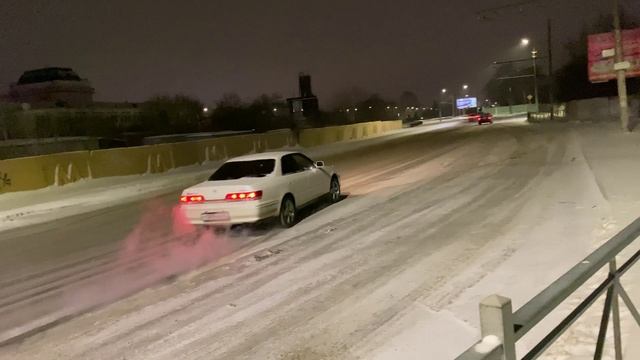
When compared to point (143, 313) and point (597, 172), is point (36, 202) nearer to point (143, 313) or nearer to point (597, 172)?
point (143, 313)

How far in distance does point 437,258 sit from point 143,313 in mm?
3837

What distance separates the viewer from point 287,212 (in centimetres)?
1139

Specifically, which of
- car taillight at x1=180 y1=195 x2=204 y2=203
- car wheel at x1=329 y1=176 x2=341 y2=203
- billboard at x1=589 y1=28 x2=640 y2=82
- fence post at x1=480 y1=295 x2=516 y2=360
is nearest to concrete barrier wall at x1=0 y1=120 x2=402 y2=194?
car taillight at x1=180 y1=195 x2=204 y2=203

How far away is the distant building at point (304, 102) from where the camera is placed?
10012cm

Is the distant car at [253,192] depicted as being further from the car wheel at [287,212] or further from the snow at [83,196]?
the snow at [83,196]

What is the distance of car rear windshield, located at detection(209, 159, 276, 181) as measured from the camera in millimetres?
11625

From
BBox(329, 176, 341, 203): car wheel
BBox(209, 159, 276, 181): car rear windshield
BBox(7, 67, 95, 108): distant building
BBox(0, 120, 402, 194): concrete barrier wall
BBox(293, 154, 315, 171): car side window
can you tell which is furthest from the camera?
BBox(7, 67, 95, 108): distant building

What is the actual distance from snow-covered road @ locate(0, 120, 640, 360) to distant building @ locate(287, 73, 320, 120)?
85.3 metres

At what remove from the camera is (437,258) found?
8.09 m

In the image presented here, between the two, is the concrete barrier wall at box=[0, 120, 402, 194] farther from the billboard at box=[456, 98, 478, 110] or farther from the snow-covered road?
the billboard at box=[456, 98, 478, 110]

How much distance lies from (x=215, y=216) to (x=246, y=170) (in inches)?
57.1

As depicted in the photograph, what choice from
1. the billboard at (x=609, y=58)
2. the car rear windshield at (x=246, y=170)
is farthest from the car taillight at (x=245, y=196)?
the billboard at (x=609, y=58)

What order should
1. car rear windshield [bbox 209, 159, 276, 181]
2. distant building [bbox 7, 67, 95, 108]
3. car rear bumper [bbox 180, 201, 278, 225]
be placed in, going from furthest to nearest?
distant building [bbox 7, 67, 95, 108] < car rear windshield [bbox 209, 159, 276, 181] < car rear bumper [bbox 180, 201, 278, 225]

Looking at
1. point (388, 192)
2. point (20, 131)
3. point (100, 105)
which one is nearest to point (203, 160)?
point (388, 192)
